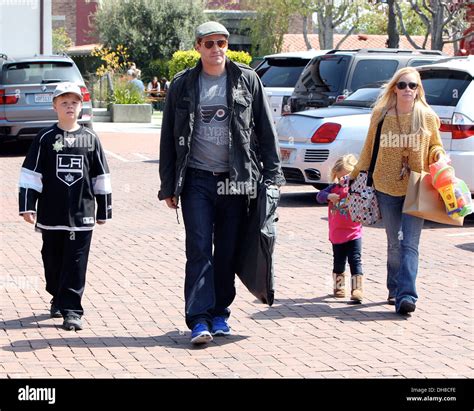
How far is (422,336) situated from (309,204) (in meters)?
6.96

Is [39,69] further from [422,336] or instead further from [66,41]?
[66,41]

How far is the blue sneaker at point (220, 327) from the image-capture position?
23.7ft

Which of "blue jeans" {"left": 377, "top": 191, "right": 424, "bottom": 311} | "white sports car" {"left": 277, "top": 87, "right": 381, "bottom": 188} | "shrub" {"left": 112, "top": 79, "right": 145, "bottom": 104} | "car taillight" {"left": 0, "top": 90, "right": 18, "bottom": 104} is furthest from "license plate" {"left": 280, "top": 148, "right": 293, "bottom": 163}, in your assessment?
"shrub" {"left": 112, "top": 79, "right": 145, "bottom": 104}

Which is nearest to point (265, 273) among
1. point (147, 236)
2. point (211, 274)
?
point (211, 274)

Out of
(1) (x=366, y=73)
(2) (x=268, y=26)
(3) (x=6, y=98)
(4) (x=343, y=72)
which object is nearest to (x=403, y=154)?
(1) (x=366, y=73)

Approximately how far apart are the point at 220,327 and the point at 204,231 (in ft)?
2.21

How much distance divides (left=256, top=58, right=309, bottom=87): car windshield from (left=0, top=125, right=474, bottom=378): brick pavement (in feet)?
28.2

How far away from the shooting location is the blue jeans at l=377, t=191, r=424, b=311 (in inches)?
313

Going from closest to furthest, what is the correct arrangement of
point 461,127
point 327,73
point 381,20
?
point 461,127 → point 327,73 → point 381,20

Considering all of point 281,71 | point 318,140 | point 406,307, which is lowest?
point 406,307

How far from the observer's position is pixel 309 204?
14250 millimetres

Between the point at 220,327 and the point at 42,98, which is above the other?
the point at 42,98

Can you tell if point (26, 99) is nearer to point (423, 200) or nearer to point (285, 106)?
point (285, 106)

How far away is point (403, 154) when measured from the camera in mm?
8008
